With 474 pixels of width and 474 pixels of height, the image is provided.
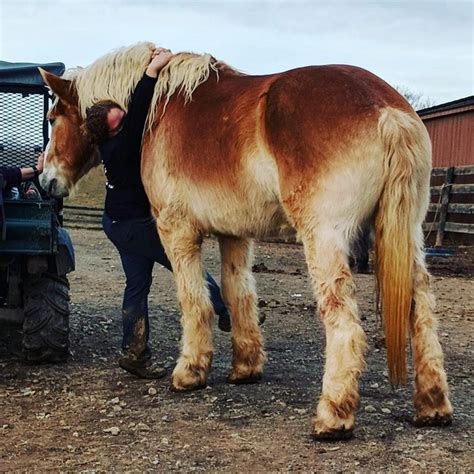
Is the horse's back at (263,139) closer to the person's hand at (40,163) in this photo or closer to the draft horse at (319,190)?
the draft horse at (319,190)

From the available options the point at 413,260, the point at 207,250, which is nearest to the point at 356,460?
the point at 413,260

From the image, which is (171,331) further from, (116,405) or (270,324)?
(116,405)

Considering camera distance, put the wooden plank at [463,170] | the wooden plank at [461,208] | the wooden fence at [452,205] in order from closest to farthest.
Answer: the wooden plank at [461,208] → the wooden fence at [452,205] → the wooden plank at [463,170]

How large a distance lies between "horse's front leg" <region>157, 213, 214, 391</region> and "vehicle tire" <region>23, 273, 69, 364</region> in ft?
3.37

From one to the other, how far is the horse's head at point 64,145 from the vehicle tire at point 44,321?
2.30 ft

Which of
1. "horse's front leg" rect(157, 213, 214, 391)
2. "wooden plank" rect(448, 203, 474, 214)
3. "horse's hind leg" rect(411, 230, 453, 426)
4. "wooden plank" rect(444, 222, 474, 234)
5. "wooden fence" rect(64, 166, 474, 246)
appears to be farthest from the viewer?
"wooden fence" rect(64, 166, 474, 246)

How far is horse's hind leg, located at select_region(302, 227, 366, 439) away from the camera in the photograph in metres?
3.96

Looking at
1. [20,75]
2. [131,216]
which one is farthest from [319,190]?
[20,75]

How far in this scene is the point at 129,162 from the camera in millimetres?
5344

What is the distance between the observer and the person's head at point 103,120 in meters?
5.20

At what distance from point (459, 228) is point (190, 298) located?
12.8 metres

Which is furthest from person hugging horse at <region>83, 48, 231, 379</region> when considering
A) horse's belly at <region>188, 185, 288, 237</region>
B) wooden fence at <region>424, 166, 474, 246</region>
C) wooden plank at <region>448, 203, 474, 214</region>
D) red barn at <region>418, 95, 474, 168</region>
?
red barn at <region>418, 95, 474, 168</region>

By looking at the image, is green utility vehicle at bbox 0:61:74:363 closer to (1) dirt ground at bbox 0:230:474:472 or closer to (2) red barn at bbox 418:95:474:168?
(1) dirt ground at bbox 0:230:474:472

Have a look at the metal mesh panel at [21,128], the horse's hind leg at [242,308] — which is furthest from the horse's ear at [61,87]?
the horse's hind leg at [242,308]
